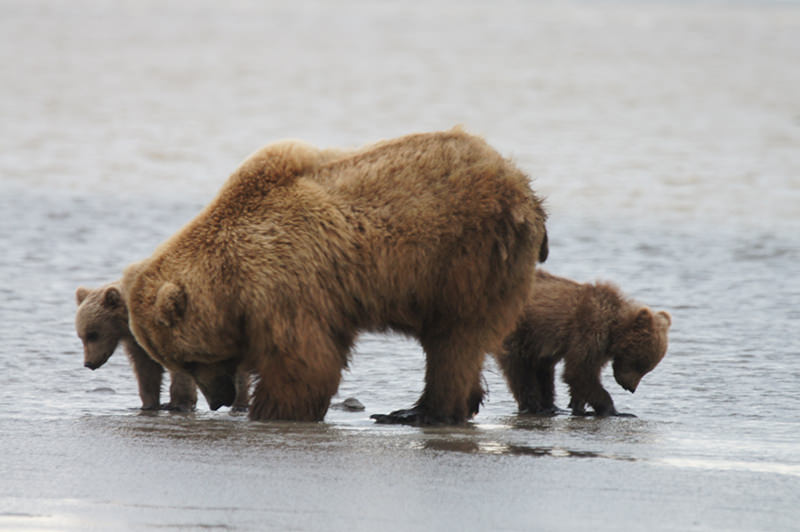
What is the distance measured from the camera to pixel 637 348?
8.95 metres

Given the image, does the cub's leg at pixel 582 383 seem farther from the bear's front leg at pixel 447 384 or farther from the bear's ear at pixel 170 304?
the bear's ear at pixel 170 304

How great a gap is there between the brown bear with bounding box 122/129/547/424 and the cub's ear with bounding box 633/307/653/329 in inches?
53.2

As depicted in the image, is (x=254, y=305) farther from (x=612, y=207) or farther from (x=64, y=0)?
(x=64, y=0)

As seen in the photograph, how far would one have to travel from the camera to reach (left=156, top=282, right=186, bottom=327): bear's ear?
7.47 meters

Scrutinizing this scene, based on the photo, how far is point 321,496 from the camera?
5.68 m

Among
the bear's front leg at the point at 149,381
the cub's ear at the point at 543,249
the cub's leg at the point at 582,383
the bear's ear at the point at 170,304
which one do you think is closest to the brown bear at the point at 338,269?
the bear's ear at the point at 170,304

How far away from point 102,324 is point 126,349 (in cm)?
27

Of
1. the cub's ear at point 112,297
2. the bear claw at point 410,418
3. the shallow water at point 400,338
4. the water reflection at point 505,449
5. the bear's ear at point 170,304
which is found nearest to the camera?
the shallow water at point 400,338

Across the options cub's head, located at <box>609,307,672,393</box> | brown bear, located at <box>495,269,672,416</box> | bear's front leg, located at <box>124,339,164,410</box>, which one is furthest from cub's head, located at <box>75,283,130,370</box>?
cub's head, located at <box>609,307,672,393</box>

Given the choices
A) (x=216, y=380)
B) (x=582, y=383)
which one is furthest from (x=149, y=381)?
(x=582, y=383)

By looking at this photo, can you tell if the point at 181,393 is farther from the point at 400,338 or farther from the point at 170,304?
the point at 400,338

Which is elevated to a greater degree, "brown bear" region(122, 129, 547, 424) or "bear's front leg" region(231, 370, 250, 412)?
"brown bear" region(122, 129, 547, 424)

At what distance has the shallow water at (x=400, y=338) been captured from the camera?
579 centimetres

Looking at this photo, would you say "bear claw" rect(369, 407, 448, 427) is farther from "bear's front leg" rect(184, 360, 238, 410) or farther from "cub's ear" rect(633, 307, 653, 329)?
"cub's ear" rect(633, 307, 653, 329)
